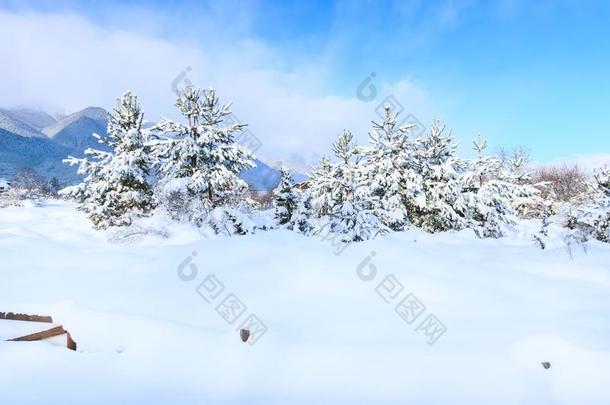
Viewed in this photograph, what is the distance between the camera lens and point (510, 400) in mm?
3406

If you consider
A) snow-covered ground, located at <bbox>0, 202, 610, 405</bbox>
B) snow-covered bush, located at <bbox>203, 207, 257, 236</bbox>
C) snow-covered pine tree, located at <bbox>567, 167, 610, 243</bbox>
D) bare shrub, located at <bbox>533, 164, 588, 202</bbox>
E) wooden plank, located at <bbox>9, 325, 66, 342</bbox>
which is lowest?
wooden plank, located at <bbox>9, 325, 66, 342</bbox>

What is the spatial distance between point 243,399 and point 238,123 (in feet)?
42.5

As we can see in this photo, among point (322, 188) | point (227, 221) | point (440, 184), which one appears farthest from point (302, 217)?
point (227, 221)

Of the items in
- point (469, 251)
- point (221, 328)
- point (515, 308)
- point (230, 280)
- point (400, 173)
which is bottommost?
point (221, 328)

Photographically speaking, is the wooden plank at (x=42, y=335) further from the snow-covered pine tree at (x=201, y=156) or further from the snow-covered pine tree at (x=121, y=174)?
the snow-covered pine tree at (x=121, y=174)

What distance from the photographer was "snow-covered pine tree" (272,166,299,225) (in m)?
24.0

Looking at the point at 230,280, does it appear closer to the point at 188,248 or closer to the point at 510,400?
the point at 188,248

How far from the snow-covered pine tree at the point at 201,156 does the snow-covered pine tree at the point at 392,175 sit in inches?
281

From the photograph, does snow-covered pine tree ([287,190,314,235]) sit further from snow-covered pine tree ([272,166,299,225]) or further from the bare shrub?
the bare shrub

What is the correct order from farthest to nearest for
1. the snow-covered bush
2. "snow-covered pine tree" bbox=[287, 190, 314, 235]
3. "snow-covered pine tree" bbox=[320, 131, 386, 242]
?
"snow-covered pine tree" bbox=[287, 190, 314, 235] → "snow-covered pine tree" bbox=[320, 131, 386, 242] → the snow-covered bush

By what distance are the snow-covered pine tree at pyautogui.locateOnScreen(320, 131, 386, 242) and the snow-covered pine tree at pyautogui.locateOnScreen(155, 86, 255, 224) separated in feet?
14.3

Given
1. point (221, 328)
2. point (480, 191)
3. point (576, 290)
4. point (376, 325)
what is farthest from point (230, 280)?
point (480, 191)

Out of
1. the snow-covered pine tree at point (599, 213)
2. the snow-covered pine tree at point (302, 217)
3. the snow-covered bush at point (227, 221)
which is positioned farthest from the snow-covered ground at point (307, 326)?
the snow-covered pine tree at point (302, 217)

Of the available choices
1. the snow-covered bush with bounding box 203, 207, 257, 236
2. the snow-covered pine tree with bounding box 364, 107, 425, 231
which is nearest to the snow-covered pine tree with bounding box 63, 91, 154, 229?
the snow-covered bush with bounding box 203, 207, 257, 236
